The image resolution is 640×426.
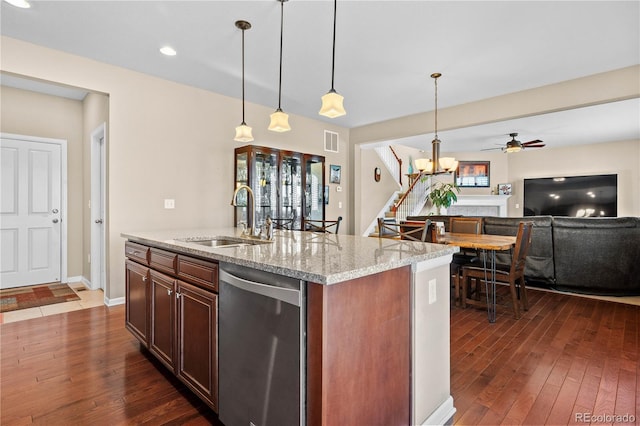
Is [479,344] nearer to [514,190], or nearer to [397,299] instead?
[397,299]

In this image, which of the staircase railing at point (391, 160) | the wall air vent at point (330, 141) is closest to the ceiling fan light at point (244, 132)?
the wall air vent at point (330, 141)

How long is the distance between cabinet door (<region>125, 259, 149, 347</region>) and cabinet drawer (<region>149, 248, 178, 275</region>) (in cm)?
15

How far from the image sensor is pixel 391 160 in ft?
27.5

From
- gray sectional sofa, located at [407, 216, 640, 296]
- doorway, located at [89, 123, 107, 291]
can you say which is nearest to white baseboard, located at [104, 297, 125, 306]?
doorway, located at [89, 123, 107, 291]

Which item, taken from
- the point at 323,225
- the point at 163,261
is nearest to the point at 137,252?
the point at 163,261

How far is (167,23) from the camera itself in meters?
2.82

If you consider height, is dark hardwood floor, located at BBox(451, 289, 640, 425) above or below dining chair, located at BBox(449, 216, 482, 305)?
below

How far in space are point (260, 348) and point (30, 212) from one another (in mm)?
4784

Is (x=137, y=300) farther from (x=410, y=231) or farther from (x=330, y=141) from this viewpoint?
(x=330, y=141)

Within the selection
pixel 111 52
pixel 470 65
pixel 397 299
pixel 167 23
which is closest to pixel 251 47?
pixel 167 23

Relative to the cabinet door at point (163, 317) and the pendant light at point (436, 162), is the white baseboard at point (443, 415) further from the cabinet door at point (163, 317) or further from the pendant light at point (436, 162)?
the pendant light at point (436, 162)

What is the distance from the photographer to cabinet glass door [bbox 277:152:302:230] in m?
4.76

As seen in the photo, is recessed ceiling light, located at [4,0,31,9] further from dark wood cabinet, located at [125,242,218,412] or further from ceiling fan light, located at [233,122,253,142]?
dark wood cabinet, located at [125,242,218,412]

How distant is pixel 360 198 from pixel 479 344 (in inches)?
162
